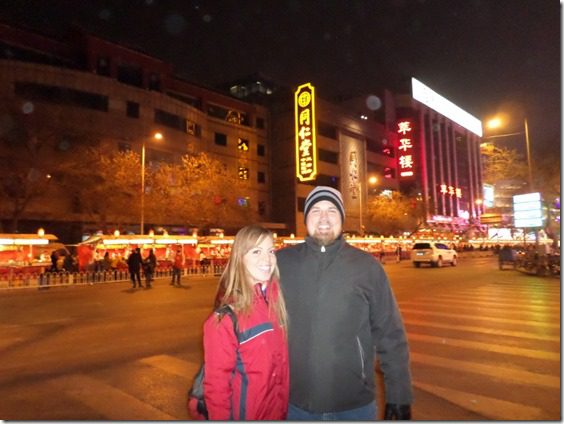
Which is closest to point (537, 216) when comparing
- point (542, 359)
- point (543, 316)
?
point (543, 316)

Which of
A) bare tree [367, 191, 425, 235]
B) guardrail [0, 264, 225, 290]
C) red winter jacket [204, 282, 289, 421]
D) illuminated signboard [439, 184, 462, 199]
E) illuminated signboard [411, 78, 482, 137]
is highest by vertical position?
illuminated signboard [411, 78, 482, 137]

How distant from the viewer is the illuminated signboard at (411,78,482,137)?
296 feet

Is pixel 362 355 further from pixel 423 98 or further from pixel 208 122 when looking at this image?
pixel 423 98

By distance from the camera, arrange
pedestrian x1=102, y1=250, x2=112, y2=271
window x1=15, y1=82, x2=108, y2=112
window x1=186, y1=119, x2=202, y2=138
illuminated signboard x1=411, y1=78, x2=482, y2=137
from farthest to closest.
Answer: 1. illuminated signboard x1=411, y1=78, x2=482, y2=137
2. window x1=186, y1=119, x2=202, y2=138
3. window x1=15, y1=82, x2=108, y2=112
4. pedestrian x1=102, y1=250, x2=112, y2=271

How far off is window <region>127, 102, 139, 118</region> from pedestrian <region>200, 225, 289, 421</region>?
37.9 m

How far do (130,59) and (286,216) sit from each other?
23988mm

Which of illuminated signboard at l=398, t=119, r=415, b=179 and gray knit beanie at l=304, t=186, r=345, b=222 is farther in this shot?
illuminated signboard at l=398, t=119, r=415, b=179

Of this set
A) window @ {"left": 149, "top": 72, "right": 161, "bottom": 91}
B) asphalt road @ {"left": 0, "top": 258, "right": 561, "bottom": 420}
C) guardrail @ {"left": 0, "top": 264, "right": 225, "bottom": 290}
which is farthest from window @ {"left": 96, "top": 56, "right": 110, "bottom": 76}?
asphalt road @ {"left": 0, "top": 258, "right": 561, "bottom": 420}

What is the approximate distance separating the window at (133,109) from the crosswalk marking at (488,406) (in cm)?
3672

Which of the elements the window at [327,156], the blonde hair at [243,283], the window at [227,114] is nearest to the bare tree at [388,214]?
the window at [327,156]

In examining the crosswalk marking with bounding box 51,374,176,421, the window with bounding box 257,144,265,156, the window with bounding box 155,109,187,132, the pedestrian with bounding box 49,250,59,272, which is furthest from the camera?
the window with bounding box 257,144,265,156

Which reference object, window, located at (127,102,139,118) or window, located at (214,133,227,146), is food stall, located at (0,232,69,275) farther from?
window, located at (214,133,227,146)

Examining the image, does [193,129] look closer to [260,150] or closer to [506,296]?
[260,150]

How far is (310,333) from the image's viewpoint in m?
2.55
